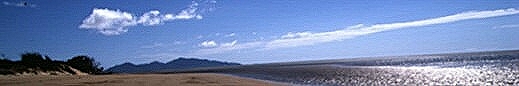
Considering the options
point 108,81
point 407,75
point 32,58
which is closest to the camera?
point 108,81

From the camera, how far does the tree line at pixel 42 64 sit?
3716 centimetres

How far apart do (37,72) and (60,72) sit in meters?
5.27

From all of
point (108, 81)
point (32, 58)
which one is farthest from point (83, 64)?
point (108, 81)

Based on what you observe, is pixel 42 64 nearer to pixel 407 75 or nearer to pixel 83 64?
pixel 83 64

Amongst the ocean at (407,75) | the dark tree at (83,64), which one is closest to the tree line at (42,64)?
the dark tree at (83,64)

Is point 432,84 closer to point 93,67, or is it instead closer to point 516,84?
point 516,84

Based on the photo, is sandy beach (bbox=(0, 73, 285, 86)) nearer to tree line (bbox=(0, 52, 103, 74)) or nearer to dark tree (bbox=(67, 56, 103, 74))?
tree line (bbox=(0, 52, 103, 74))

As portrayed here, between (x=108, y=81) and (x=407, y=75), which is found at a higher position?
(x=108, y=81)

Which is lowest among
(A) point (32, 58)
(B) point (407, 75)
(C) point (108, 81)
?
(B) point (407, 75)

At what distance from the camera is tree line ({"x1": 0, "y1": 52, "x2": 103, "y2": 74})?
37.2 metres

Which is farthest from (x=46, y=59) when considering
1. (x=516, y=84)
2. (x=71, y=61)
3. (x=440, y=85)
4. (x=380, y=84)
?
(x=516, y=84)

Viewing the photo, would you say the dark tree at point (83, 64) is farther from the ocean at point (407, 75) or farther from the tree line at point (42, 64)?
the ocean at point (407, 75)

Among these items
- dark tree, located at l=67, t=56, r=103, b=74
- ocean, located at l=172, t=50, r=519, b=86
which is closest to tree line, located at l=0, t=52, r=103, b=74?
dark tree, located at l=67, t=56, r=103, b=74

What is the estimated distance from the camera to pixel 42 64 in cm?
4375
